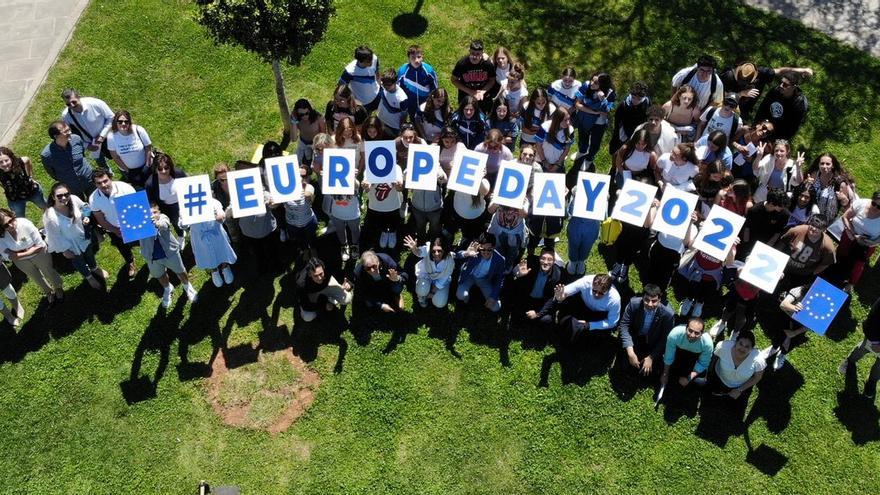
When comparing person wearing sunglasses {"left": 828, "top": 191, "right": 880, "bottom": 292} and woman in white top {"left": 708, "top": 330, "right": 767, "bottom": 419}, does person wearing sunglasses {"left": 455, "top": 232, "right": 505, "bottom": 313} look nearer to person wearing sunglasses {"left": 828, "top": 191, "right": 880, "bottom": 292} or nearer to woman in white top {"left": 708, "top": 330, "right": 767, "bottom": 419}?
woman in white top {"left": 708, "top": 330, "right": 767, "bottom": 419}

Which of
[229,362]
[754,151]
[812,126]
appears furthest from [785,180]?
[229,362]

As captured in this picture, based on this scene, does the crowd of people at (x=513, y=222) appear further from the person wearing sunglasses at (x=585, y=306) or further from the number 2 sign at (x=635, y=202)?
the number 2 sign at (x=635, y=202)

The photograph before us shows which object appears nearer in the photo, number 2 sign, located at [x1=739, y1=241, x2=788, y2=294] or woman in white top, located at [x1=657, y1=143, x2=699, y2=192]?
number 2 sign, located at [x1=739, y1=241, x2=788, y2=294]

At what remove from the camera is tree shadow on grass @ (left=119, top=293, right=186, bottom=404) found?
10422 mm

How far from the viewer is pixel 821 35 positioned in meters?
15.9

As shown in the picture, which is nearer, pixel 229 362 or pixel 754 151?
pixel 229 362

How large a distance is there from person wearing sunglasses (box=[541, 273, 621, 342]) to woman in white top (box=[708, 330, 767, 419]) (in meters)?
1.54

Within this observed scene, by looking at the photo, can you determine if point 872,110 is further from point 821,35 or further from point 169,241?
point 169,241

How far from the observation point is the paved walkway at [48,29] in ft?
48.1

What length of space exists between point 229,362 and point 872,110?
13.5 meters

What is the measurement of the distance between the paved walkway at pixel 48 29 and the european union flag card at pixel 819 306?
913cm

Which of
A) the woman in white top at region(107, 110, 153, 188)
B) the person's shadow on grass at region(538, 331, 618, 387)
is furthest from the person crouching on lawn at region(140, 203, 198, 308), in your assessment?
the person's shadow on grass at region(538, 331, 618, 387)

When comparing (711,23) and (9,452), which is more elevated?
(711,23)

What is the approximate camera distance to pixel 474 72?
12664 mm
